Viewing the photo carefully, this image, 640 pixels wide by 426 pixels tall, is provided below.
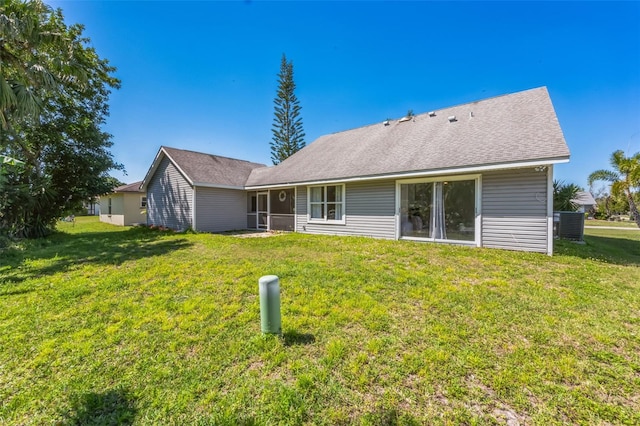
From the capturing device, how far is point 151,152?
15.7m

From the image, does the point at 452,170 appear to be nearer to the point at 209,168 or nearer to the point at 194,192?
the point at 194,192

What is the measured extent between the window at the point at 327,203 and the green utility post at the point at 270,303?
8019 millimetres

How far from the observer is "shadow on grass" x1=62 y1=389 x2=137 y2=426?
2.16 meters

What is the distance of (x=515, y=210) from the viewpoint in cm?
731

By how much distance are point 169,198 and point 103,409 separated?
14.5 meters

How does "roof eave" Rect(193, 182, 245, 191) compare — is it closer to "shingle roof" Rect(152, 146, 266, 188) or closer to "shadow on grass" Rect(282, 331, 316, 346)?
"shingle roof" Rect(152, 146, 266, 188)

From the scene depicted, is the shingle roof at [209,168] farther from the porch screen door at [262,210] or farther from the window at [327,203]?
the window at [327,203]

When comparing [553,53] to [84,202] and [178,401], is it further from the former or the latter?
[84,202]

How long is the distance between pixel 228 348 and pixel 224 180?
12694 millimetres

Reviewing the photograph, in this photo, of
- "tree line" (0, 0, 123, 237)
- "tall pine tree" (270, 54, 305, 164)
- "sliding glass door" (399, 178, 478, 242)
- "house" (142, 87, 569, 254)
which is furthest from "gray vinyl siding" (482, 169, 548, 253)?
"tall pine tree" (270, 54, 305, 164)

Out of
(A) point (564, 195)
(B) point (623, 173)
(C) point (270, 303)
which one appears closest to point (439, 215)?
(C) point (270, 303)

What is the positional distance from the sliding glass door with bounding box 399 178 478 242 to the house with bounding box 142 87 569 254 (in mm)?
32

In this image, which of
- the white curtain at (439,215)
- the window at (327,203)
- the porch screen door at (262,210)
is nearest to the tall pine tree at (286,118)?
the porch screen door at (262,210)

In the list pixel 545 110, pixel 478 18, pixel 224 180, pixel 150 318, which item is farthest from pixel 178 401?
pixel 478 18
